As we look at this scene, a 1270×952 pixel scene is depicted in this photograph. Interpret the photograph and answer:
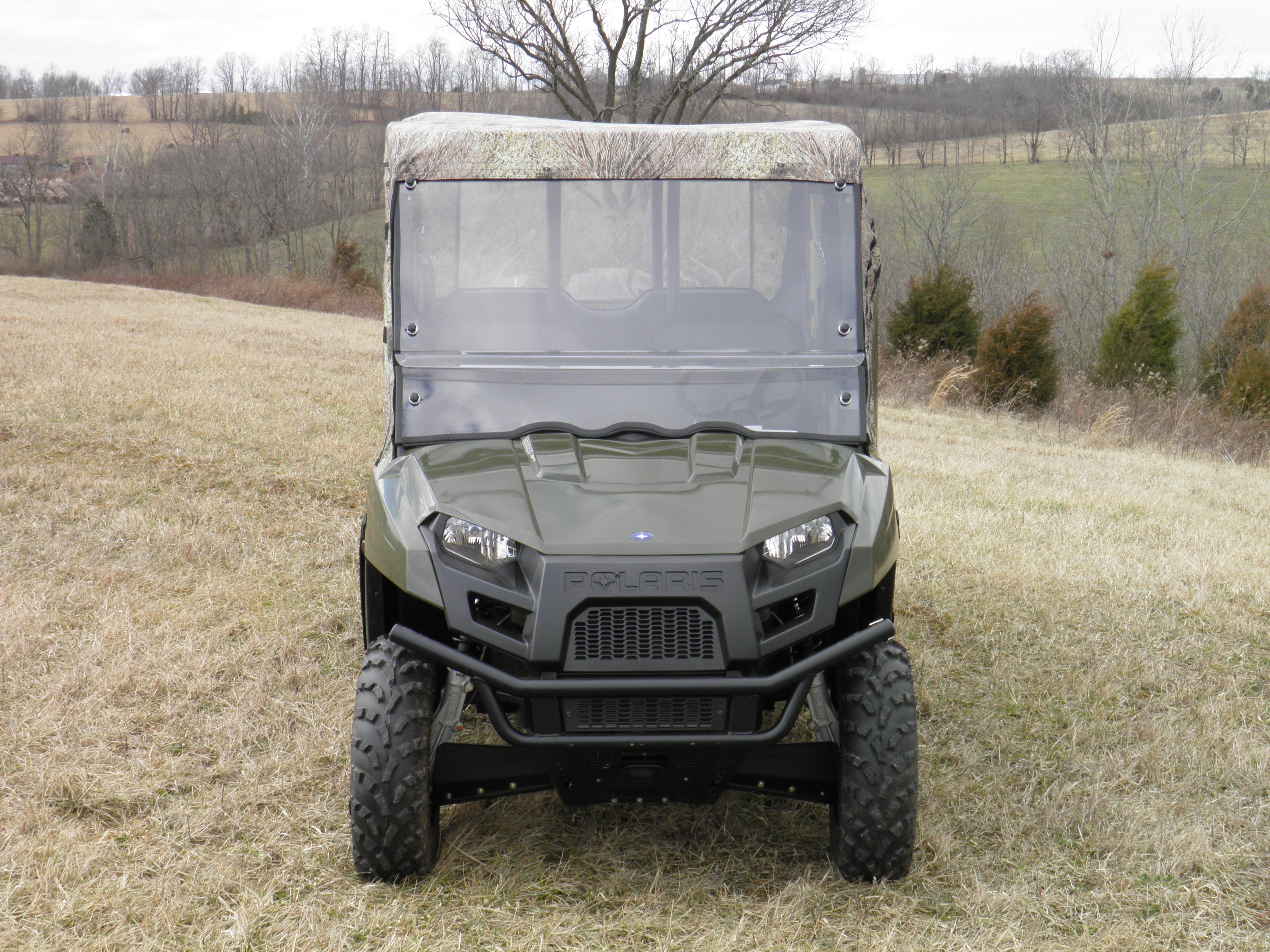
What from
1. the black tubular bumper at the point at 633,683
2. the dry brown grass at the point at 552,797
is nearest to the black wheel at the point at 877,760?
the dry brown grass at the point at 552,797

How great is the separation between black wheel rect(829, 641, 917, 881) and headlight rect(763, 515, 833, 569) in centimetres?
38

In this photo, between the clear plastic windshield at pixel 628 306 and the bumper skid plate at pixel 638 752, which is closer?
the bumper skid plate at pixel 638 752

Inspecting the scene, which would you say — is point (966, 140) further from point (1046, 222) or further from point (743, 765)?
point (743, 765)

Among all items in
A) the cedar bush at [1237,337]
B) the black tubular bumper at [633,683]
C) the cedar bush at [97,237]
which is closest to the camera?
the black tubular bumper at [633,683]

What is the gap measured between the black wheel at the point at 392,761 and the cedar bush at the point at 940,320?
59.5ft

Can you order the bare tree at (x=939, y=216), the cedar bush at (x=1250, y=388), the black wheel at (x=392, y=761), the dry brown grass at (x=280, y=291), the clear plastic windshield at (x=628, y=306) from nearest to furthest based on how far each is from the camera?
1. the black wheel at (x=392, y=761)
2. the clear plastic windshield at (x=628, y=306)
3. the cedar bush at (x=1250, y=388)
4. the dry brown grass at (x=280, y=291)
5. the bare tree at (x=939, y=216)

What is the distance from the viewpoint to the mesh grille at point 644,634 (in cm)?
238

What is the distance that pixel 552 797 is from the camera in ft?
10.9

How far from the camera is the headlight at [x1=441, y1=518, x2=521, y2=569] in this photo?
2449 millimetres

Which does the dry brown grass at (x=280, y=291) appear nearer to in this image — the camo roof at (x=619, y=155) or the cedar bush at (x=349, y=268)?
the cedar bush at (x=349, y=268)

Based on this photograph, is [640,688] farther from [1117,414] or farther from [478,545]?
[1117,414]

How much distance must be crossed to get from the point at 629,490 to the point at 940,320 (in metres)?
18.7

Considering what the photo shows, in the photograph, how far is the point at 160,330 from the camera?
614 inches

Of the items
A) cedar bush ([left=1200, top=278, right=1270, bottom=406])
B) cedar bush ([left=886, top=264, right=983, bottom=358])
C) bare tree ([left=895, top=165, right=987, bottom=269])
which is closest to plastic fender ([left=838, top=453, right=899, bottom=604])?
cedar bush ([left=1200, top=278, right=1270, bottom=406])
